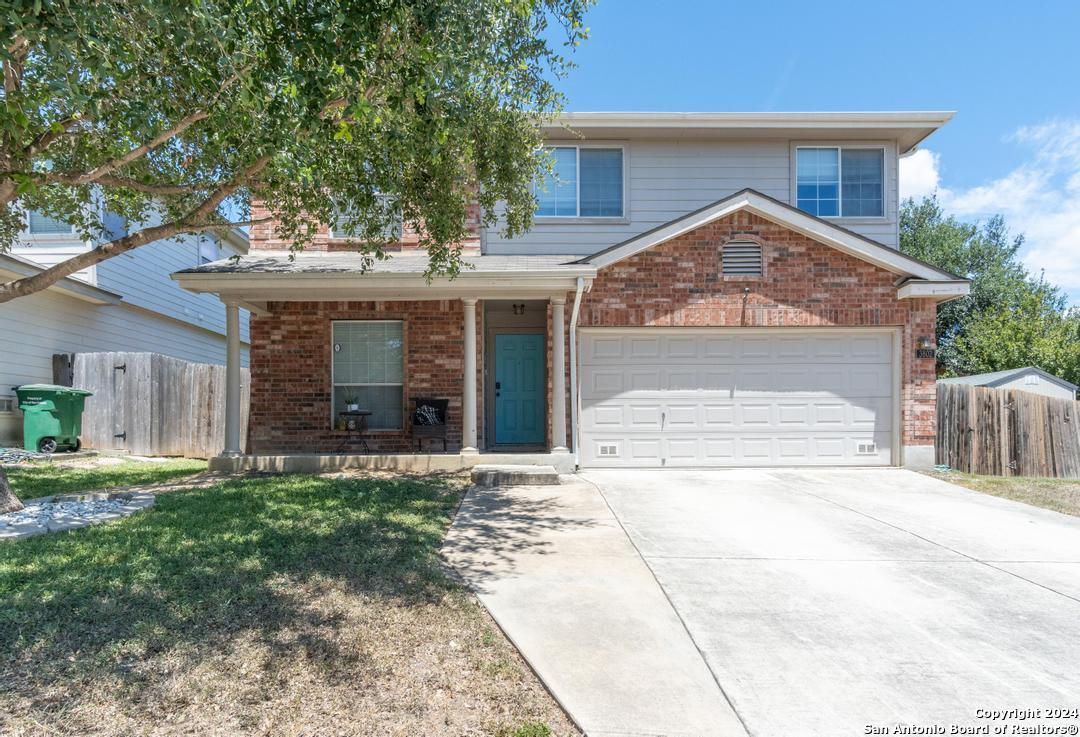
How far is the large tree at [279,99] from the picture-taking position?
4.04m

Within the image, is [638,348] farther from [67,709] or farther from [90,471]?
[90,471]

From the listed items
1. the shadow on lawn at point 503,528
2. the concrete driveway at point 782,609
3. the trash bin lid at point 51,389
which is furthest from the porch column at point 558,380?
the trash bin lid at point 51,389

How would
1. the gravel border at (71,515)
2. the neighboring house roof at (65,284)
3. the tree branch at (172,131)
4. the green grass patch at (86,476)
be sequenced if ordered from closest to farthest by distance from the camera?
the tree branch at (172,131) < the gravel border at (71,515) < the green grass patch at (86,476) < the neighboring house roof at (65,284)

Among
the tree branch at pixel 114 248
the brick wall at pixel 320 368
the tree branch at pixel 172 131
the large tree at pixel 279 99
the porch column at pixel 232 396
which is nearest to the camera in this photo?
the large tree at pixel 279 99

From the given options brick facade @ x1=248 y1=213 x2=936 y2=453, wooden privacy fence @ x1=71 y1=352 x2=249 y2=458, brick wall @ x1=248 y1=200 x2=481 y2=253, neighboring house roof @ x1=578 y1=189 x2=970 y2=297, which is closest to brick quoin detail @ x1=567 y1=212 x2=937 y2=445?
brick facade @ x1=248 y1=213 x2=936 y2=453

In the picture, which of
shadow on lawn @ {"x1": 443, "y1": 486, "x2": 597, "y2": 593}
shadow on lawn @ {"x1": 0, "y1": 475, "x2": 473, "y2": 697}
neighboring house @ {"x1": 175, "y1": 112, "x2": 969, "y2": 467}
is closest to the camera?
shadow on lawn @ {"x1": 0, "y1": 475, "x2": 473, "y2": 697}

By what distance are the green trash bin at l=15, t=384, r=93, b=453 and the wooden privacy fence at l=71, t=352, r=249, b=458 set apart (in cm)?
68

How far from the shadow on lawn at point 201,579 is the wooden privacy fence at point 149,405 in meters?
6.11

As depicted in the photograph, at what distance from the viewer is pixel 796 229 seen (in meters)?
9.20

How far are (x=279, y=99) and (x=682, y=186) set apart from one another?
7.81 metres

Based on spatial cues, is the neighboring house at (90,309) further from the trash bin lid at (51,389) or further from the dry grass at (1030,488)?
the dry grass at (1030,488)

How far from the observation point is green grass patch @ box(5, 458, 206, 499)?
7.21 metres

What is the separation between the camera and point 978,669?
9.86 feet

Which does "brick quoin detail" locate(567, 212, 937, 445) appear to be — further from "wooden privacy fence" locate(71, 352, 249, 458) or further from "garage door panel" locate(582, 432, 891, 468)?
"wooden privacy fence" locate(71, 352, 249, 458)
